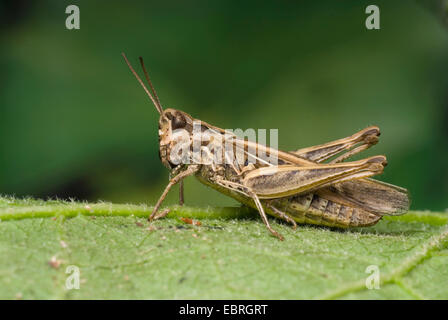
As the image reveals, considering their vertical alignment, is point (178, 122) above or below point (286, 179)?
above

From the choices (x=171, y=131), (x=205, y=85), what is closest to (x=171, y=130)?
(x=171, y=131)

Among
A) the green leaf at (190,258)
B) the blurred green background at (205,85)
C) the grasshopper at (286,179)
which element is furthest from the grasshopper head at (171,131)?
the blurred green background at (205,85)

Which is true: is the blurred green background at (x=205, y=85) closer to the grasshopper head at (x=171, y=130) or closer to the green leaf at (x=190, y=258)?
the grasshopper head at (x=171, y=130)

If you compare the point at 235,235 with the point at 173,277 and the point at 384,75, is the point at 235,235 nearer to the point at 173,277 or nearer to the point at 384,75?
the point at 173,277

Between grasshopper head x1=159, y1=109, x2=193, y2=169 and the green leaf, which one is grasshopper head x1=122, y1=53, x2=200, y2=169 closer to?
grasshopper head x1=159, y1=109, x2=193, y2=169

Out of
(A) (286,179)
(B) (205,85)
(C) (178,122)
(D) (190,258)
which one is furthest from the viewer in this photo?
(B) (205,85)

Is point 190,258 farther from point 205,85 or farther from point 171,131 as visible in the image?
point 205,85

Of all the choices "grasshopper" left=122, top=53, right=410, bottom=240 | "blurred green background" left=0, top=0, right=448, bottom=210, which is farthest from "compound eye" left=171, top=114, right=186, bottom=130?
"blurred green background" left=0, top=0, right=448, bottom=210
